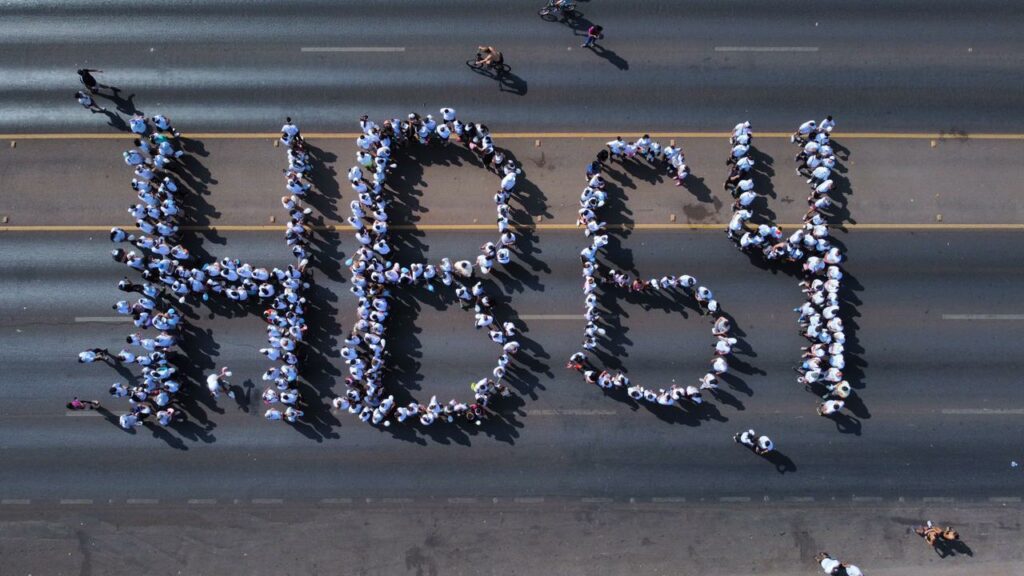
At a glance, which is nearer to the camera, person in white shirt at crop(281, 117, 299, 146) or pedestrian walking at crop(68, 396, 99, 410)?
pedestrian walking at crop(68, 396, 99, 410)

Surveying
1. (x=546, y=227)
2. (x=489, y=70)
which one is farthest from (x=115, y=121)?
(x=546, y=227)

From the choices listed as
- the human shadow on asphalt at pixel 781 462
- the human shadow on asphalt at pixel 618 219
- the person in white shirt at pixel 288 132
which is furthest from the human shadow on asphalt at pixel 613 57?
the human shadow on asphalt at pixel 781 462

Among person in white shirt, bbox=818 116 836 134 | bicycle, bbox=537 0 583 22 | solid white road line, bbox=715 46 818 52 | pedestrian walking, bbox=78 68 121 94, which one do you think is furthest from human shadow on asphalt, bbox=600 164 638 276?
pedestrian walking, bbox=78 68 121 94

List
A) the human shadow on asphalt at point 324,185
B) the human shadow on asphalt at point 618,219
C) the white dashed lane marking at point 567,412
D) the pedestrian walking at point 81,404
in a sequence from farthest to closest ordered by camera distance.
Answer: the human shadow on asphalt at point 324,185 < the human shadow on asphalt at point 618,219 < the white dashed lane marking at point 567,412 < the pedestrian walking at point 81,404

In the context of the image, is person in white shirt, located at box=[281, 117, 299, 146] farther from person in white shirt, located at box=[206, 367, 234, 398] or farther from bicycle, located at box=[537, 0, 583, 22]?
bicycle, located at box=[537, 0, 583, 22]

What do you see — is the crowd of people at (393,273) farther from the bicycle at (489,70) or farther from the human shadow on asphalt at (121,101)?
the human shadow on asphalt at (121,101)

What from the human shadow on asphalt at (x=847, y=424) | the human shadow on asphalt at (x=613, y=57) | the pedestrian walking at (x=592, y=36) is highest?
the pedestrian walking at (x=592, y=36)

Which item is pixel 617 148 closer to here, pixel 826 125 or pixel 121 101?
pixel 826 125
